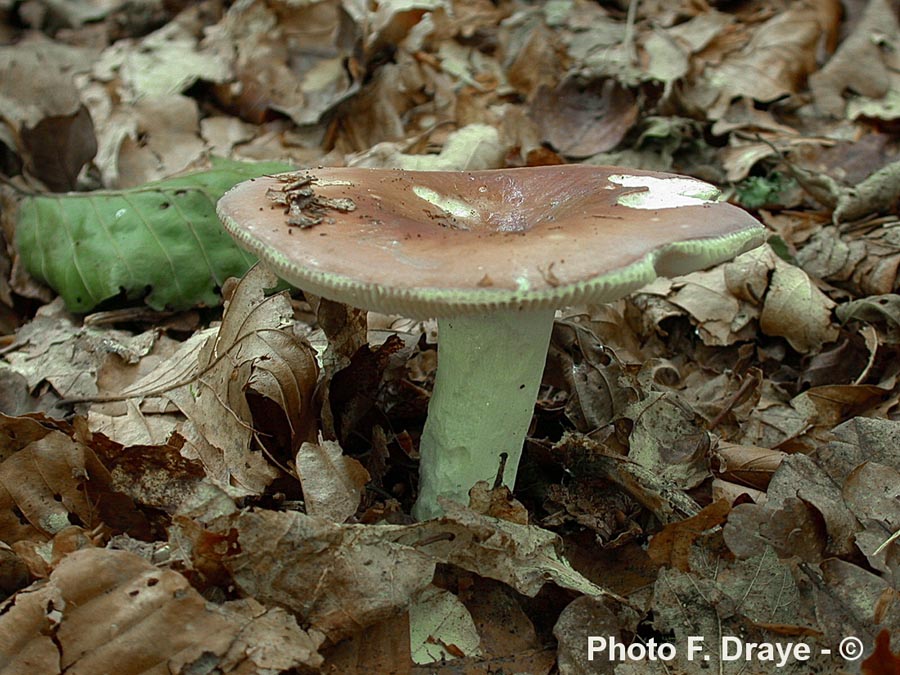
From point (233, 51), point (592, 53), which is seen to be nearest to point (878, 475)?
point (592, 53)

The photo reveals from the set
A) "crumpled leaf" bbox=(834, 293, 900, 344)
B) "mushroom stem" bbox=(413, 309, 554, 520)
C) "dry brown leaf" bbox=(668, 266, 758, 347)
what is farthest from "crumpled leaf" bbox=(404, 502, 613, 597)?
"crumpled leaf" bbox=(834, 293, 900, 344)

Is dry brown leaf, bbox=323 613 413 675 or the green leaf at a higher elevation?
the green leaf

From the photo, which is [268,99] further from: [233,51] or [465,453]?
[465,453]

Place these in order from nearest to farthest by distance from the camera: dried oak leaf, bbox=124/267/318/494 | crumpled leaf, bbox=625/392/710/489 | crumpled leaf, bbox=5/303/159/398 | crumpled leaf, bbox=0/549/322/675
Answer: crumpled leaf, bbox=0/549/322/675 < dried oak leaf, bbox=124/267/318/494 < crumpled leaf, bbox=625/392/710/489 < crumpled leaf, bbox=5/303/159/398

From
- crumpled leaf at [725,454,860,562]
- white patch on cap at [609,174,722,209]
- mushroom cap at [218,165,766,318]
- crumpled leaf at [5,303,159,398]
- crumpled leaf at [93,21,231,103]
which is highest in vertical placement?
mushroom cap at [218,165,766,318]

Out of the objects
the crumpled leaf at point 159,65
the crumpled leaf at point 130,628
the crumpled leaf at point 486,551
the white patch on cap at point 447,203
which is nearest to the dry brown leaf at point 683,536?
the crumpled leaf at point 486,551

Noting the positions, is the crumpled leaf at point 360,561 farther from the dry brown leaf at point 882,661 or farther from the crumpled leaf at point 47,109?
the crumpled leaf at point 47,109

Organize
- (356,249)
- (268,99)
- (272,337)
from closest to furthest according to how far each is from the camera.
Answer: (356,249) < (272,337) < (268,99)

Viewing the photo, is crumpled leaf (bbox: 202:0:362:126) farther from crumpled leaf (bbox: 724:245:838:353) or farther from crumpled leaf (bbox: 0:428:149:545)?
crumpled leaf (bbox: 0:428:149:545)
